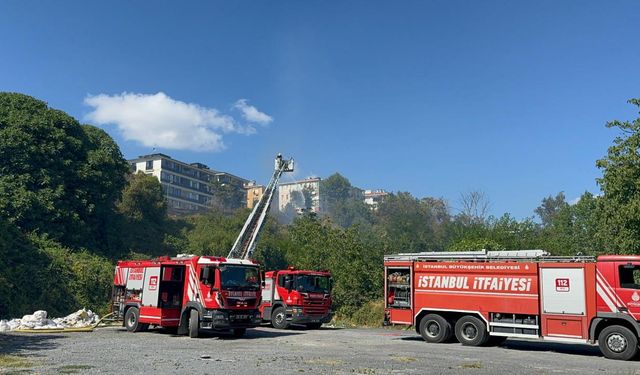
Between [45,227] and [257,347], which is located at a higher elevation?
[45,227]

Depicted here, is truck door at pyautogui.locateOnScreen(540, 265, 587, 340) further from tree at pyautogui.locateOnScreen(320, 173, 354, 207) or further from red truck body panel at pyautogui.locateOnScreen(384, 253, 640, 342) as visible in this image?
tree at pyautogui.locateOnScreen(320, 173, 354, 207)

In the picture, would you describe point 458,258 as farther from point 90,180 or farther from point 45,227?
point 90,180

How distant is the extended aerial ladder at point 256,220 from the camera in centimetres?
4640

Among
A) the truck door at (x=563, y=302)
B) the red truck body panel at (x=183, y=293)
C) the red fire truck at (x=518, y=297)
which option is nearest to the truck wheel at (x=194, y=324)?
the red truck body panel at (x=183, y=293)

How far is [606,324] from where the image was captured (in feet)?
49.6

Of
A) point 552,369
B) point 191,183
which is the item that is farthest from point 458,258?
point 191,183

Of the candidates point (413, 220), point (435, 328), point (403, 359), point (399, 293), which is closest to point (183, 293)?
point (399, 293)

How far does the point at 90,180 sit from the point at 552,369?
38795 millimetres

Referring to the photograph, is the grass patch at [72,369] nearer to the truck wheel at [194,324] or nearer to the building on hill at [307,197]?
the truck wheel at [194,324]

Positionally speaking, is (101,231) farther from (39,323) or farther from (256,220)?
(39,323)

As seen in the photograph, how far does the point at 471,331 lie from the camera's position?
17.7 meters

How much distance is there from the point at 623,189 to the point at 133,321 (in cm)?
2127

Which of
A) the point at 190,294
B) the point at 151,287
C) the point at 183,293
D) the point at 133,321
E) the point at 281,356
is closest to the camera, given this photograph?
the point at 281,356

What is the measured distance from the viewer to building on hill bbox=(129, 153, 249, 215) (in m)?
121
